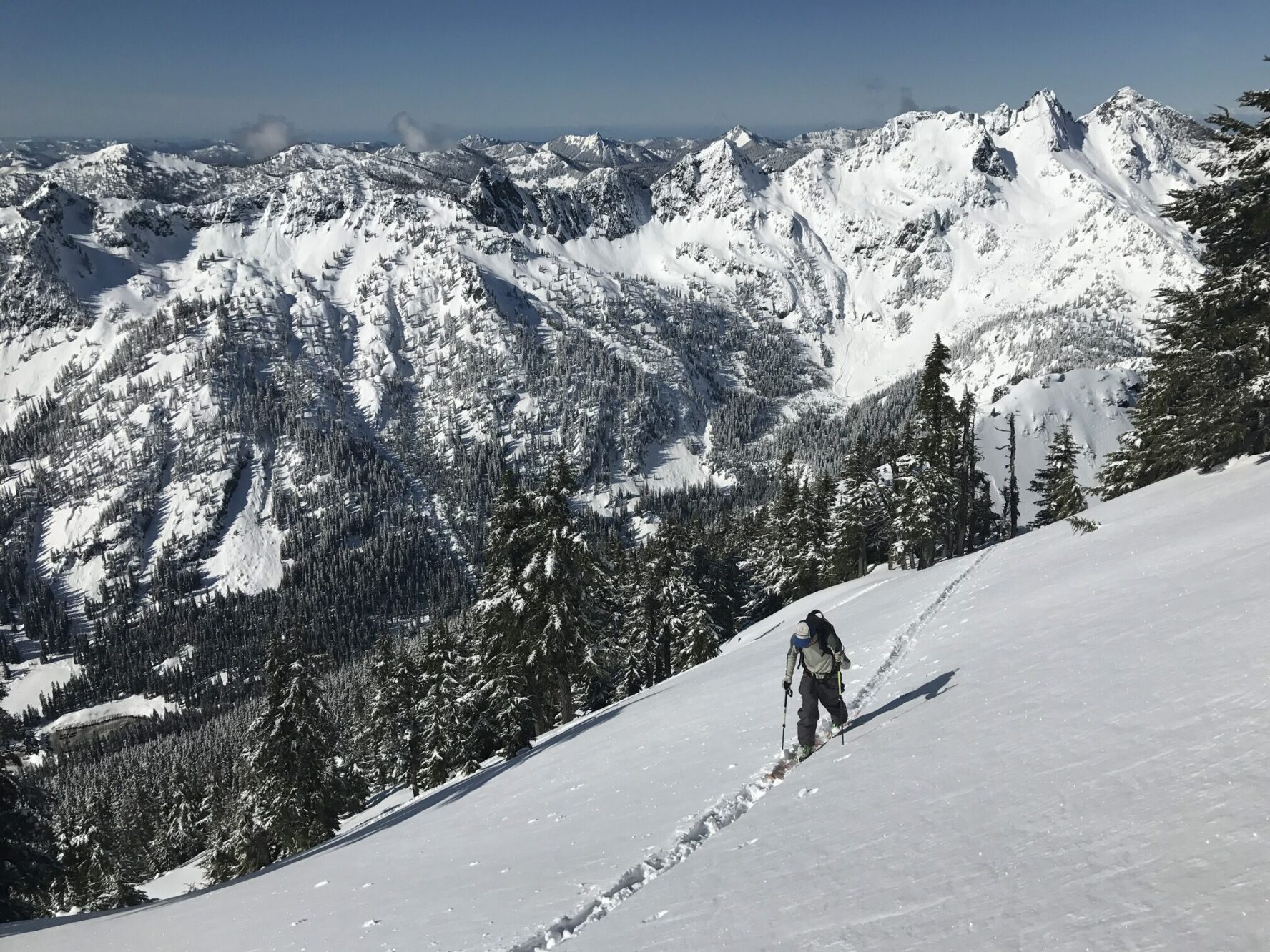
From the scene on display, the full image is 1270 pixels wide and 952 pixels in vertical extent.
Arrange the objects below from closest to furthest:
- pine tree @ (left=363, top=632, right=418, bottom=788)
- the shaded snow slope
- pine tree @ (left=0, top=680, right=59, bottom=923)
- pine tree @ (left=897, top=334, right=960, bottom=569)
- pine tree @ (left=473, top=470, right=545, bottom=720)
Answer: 1. pine tree @ (left=0, top=680, right=59, bottom=923)
2. pine tree @ (left=473, top=470, right=545, bottom=720)
3. pine tree @ (left=363, top=632, right=418, bottom=788)
4. pine tree @ (left=897, top=334, right=960, bottom=569)
5. the shaded snow slope

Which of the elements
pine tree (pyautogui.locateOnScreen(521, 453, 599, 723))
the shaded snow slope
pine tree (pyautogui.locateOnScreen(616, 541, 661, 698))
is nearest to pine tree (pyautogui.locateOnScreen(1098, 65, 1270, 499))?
pine tree (pyautogui.locateOnScreen(521, 453, 599, 723))

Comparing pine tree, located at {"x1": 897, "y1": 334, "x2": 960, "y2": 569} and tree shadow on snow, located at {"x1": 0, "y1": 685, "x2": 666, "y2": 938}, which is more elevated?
pine tree, located at {"x1": 897, "y1": 334, "x2": 960, "y2": 569}

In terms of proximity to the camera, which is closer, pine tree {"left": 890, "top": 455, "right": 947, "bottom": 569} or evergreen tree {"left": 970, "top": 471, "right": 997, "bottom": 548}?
pine tree {"left": 890, "top": 455, "right": 947, "bottom": 569}

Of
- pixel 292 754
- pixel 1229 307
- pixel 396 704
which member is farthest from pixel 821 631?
pixel 396 704

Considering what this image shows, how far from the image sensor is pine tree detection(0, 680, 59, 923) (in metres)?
19.1

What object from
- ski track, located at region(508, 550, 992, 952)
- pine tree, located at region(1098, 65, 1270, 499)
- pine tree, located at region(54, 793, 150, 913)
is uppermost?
pine tree, located at region(1098, 65, 1270, 499)

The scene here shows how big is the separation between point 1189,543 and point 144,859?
8504 centimetres

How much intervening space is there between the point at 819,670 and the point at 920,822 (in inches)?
186

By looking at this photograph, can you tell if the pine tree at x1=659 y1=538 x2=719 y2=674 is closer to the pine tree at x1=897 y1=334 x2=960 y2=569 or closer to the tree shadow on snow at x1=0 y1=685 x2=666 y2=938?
the pine tree at x1=897 y1=334 x2=960 y2=569

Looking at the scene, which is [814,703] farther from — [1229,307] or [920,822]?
[1229,307]

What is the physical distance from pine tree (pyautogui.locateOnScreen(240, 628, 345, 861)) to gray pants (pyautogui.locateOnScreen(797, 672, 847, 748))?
1183 inches

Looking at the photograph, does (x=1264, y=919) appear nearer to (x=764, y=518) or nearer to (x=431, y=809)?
(x=431, y=809)

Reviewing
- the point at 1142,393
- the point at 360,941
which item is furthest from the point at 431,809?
the point at 1142,393

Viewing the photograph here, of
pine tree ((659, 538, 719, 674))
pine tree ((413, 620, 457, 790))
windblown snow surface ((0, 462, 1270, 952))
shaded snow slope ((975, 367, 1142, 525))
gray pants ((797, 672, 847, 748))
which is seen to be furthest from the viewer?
shaded snow slope ((975, 367, 1142, 525))
